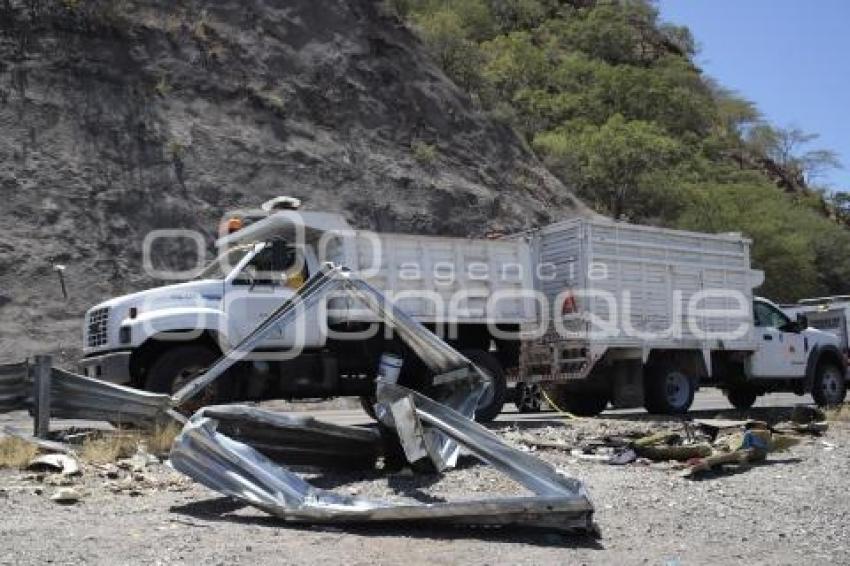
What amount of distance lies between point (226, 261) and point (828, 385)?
11.9 metres

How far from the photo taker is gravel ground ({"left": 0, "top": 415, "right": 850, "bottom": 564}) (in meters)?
6.38

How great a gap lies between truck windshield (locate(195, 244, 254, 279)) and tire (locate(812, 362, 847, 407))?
11.3 metres

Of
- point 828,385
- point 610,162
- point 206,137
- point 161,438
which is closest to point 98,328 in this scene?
point 161,438

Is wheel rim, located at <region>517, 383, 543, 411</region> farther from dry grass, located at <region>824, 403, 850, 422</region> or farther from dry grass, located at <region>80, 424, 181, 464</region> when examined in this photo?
dry grass, located at <region>80, 424, 181, 464</region>

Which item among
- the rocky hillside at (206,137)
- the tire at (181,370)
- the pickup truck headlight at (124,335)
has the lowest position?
the tire at (181,370)

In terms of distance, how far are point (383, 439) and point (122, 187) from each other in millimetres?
20652

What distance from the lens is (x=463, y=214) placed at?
3434 centimetres

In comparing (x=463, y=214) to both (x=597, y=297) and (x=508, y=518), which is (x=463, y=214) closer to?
(x=597, y=297)

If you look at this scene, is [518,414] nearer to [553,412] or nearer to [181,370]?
[553,412]

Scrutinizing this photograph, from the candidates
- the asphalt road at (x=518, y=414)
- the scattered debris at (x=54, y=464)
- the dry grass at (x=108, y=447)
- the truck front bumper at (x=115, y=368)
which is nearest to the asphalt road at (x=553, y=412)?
the asphalt road at (x=518, y=414)

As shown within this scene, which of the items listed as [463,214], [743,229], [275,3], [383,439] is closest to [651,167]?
[743,229]

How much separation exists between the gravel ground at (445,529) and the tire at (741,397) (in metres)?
9.22

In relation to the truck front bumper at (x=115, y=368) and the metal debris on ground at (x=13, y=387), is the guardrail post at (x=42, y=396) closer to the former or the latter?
the metal debris on ground at (x=13, y=387)

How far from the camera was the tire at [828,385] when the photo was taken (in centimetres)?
1920
